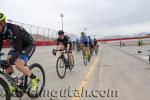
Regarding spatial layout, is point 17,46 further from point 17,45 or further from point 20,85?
point 20,85

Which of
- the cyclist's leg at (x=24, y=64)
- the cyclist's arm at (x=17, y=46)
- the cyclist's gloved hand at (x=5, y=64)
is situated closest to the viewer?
the cyclist's gloved hand at (x=5, y=64)

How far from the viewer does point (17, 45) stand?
757 centimetres

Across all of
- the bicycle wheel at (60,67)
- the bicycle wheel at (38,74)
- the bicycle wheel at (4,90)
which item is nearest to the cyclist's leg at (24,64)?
the bicycle wheel at (38,74)

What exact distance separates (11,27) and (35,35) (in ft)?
147

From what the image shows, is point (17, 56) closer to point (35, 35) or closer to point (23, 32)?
point (23, 32)

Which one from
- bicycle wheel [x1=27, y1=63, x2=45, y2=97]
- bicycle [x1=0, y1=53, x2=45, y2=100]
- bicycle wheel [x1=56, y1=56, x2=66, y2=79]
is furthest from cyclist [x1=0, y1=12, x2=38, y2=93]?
bicycle wheel [x1=56, y1=56, x2=66, y2=79]

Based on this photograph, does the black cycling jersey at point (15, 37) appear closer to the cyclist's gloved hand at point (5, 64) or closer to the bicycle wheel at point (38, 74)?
the cyclist's gloved hand at point (5, 64)

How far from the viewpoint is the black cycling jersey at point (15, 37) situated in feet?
24.0

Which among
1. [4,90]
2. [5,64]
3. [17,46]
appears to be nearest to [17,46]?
[17,46]

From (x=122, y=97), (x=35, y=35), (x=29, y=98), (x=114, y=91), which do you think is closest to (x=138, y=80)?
(x=114, y=91)

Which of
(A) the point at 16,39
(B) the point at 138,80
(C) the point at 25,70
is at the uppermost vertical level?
(A) the point at 16,39

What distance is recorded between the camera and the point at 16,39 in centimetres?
748

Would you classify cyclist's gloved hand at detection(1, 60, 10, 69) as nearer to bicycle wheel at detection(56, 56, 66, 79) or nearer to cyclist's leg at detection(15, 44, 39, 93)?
cyclist's leg at detection(15, 44, 39, 93)

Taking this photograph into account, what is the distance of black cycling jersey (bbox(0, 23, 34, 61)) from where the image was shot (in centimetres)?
731
